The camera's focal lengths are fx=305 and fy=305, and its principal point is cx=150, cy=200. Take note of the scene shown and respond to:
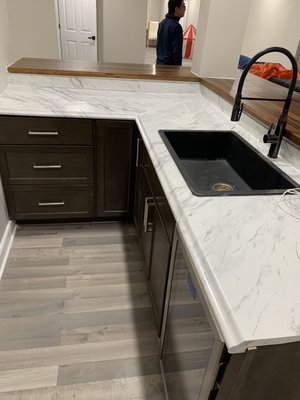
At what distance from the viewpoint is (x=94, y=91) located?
86.3 inches

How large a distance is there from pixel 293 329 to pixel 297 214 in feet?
1.49

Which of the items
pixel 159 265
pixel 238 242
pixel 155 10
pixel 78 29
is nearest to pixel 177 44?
pixel 78 29

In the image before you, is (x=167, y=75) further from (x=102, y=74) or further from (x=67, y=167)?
(x=67, y=167)

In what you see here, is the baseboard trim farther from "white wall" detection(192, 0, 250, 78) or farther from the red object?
the red object

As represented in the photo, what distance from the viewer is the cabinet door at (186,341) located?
0.76 m

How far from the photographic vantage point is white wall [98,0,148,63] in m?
4.54

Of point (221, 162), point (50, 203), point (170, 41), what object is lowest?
point (50, 203)

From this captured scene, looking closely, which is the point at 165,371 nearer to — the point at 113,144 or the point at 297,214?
the point at 297,214

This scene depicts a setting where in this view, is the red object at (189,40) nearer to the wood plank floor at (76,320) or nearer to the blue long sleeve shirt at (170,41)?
the blue long sleeve shirt at (170,41)

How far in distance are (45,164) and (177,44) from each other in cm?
216

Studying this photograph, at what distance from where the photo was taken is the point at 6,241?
199 cm

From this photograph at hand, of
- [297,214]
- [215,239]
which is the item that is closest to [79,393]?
[215,239]

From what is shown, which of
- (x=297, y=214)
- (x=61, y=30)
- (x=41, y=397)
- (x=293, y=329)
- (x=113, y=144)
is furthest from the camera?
(x=61, y=30)

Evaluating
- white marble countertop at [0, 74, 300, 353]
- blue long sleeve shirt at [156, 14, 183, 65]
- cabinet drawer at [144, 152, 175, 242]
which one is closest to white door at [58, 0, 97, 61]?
blue long sleeve shirt at [156, 14, 183, 65]
